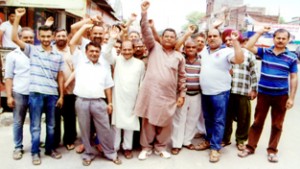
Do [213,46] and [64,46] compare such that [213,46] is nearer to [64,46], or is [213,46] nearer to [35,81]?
[64,46]

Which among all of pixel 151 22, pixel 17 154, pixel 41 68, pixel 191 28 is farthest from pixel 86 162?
pixel 191 28

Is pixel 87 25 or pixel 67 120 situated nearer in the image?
pixel 87 25

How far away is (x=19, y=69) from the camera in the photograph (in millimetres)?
3855

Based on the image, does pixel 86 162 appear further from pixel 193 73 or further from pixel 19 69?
pixel 193 73

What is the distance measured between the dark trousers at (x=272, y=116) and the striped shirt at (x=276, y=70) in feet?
0.32

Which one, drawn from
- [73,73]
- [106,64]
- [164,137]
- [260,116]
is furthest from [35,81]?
[260,116]

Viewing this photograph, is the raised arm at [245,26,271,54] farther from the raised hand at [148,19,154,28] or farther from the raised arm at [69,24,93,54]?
the raised arm at [69,24,93,54]

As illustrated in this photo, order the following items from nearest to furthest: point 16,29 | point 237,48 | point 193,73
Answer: point 16,29
point 237,48
point 193,73

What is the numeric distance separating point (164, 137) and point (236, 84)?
1.37m

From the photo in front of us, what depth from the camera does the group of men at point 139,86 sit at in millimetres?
3834

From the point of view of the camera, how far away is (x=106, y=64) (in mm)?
4039

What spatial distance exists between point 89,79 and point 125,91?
0.54 m

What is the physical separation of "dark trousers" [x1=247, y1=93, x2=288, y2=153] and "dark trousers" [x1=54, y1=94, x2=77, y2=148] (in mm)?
2737

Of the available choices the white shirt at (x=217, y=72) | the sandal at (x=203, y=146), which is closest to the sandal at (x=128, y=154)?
the sandal at (x=203, y=146)
